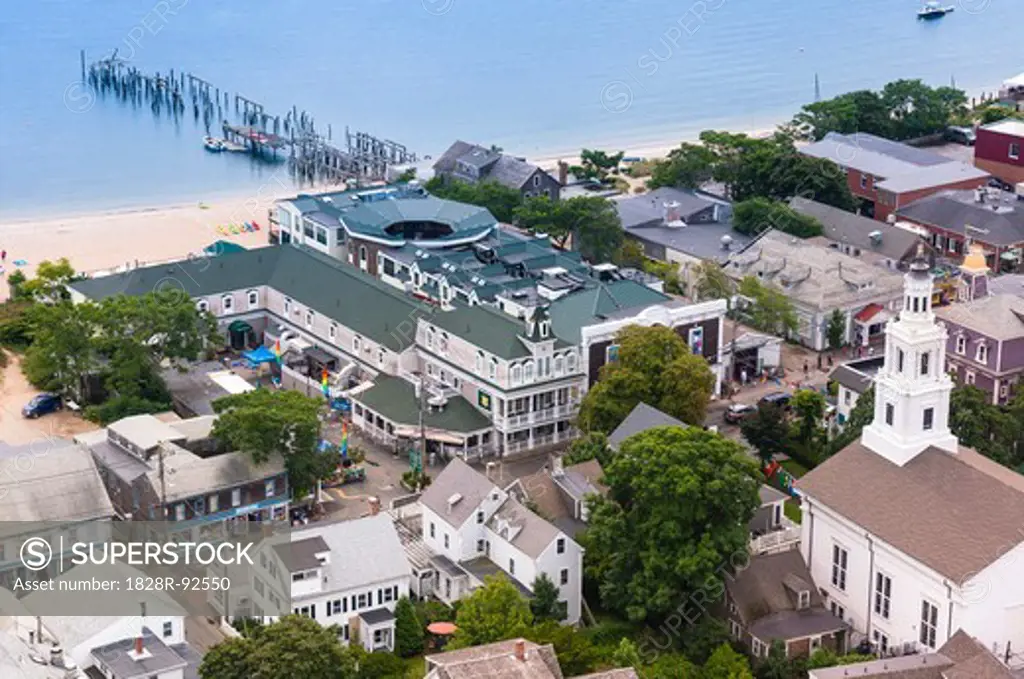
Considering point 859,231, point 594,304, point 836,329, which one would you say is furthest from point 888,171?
point 594,304

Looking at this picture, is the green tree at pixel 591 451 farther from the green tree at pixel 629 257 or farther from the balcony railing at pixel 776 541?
the green tree at pixel 629 257

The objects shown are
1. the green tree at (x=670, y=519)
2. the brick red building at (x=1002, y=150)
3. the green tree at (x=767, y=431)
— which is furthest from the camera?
the brick red building at (x=1002, y=150)

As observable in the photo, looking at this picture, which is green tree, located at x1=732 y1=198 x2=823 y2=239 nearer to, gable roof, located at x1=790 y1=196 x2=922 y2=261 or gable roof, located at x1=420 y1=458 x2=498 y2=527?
gable roof, located at x1=790 y1=196 x2=922 y2=261

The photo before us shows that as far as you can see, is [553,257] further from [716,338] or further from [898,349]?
[898,349]

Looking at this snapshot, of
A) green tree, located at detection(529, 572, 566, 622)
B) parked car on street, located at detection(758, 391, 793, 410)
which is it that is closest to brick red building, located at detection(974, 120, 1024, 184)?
parked car on street, located at detection(758, 391, 793, 410)

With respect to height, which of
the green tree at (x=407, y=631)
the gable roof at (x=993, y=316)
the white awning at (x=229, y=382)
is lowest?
the green tree at (x=407, y=631)

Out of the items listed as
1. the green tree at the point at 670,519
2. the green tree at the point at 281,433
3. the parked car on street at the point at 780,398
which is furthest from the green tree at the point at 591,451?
the parked car on street at the point at 780,398
